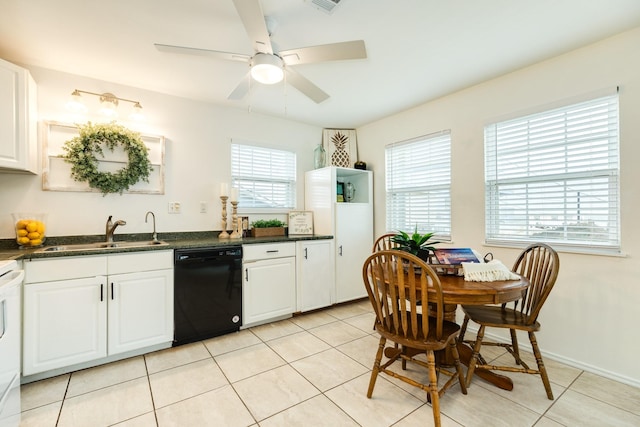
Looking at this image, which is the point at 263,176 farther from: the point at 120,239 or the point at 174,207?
the point at 120,239

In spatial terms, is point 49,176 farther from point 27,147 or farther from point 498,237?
point 498,237

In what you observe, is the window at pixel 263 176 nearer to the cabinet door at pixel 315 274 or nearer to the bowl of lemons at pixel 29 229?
the cabinet door at pixel 315 274

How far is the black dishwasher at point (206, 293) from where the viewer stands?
8.13ft

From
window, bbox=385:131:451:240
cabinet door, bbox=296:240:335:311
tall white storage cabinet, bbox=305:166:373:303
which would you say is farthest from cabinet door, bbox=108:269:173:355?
window, bbox=385:131:451:240

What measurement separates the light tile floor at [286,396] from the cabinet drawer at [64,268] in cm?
74

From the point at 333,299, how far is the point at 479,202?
1958 mm

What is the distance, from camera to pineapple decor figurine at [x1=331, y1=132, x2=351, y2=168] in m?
4.05

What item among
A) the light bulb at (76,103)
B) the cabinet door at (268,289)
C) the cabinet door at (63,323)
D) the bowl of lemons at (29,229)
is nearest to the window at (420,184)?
the cabinet door at (268,289)

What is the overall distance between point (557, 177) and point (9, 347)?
3.86m

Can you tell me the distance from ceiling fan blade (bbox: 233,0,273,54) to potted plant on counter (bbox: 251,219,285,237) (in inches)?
79.5

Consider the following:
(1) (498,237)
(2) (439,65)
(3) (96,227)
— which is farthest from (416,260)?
(3) (96,227)

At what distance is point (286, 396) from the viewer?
184 cm

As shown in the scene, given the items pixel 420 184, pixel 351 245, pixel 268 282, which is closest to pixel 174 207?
pixel 268 282

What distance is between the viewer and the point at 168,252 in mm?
2434
